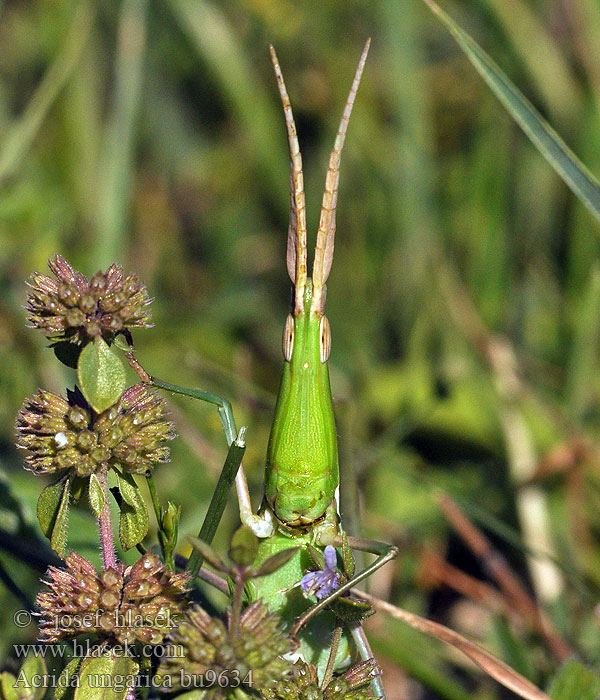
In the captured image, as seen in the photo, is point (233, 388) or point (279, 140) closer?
point (233, 388)

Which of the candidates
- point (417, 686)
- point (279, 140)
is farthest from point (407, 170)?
point (417, 686)

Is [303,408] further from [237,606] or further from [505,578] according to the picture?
[505,578]

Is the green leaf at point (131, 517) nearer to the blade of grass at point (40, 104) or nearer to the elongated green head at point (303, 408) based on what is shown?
the elongated green head at point (303, 408)

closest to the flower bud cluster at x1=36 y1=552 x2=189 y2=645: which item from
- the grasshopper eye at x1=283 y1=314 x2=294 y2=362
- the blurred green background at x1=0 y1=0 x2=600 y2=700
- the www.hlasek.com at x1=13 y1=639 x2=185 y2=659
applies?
the www.hlasek.com at x1=13 y1=639 x2=185 y2=659

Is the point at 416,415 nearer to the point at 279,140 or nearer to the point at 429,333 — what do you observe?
the point at 429,333

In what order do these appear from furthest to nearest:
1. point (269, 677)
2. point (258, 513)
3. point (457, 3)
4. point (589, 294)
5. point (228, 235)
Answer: point (457, 3) < point (228, 235) < point (589, 294) < point (258, 513) < point (269, 677)

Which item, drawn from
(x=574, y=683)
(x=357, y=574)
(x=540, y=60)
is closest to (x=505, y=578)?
(x=574, y=683)
